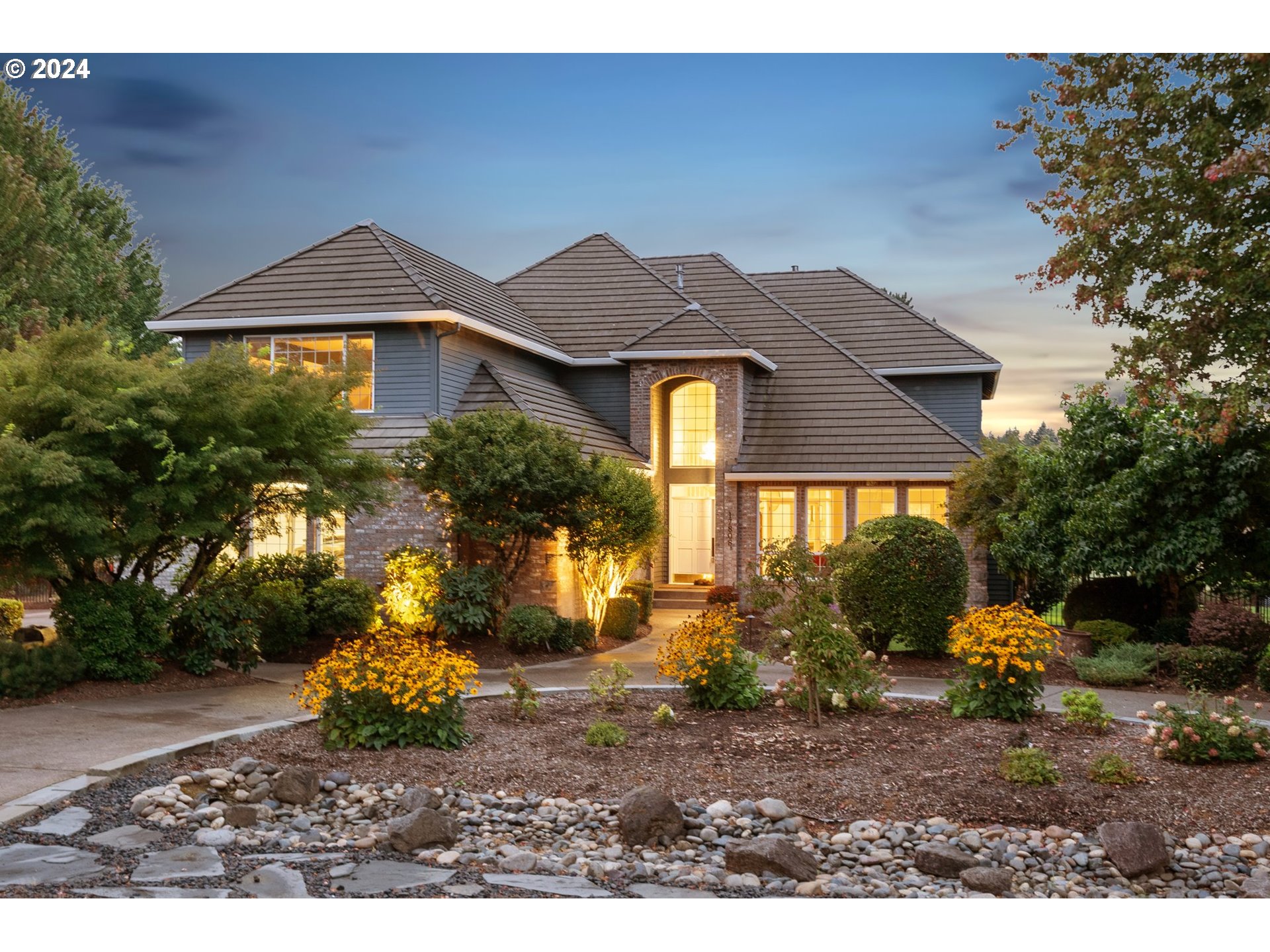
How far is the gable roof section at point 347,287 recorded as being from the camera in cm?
1898

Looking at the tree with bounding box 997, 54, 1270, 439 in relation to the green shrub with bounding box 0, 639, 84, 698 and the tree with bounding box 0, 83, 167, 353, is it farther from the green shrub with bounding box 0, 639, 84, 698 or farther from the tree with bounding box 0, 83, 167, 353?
the tree with bounding box 0, 83, 167, 353

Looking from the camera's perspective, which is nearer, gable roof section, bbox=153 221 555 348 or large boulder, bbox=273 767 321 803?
large boulder, bbox=273 767 321 803

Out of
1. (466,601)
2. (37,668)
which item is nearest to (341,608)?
(466,601)

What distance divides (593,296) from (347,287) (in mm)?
6771

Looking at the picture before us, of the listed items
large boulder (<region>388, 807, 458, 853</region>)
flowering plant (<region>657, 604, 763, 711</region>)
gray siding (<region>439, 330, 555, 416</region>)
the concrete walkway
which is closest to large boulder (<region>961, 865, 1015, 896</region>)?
large boulder (<region>388, 807, 458, 853</region>)

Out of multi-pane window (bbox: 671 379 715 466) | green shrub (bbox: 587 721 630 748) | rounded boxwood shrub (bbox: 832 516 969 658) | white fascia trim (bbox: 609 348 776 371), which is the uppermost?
white fascia trim (bbox: 609 348 776 371)

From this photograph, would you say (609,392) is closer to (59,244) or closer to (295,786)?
(295,786)

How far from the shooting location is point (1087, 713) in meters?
9.48

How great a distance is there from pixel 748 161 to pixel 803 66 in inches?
112

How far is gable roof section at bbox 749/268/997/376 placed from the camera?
2434cm

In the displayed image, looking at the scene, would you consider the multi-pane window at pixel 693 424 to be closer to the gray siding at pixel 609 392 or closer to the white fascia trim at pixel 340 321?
the gray siding at pixel 609 392

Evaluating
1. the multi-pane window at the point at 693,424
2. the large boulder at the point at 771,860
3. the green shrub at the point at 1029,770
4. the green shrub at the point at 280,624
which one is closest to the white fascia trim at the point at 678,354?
the multi-pane window at the point at 693,424

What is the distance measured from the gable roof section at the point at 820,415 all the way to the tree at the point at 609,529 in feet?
16.8

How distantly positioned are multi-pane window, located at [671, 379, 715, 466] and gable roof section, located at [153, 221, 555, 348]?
403cm
